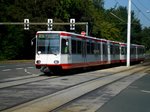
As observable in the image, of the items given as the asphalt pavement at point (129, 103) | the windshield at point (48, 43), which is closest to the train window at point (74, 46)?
the windshield at point (48, 43)

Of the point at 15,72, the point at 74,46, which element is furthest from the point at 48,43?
the point at 15,72

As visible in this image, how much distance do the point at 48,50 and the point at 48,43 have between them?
17.5 inches

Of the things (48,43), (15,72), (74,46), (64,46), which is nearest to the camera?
(48,43)

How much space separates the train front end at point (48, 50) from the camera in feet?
101

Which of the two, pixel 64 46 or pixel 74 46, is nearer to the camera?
pixel 64 46

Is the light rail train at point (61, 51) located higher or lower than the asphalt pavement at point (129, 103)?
higher

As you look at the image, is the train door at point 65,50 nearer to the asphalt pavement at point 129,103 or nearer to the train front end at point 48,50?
the train front end at point 48,50

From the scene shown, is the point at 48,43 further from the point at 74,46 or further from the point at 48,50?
the point at 74,46

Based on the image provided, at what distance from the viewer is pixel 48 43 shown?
3108 centimetres

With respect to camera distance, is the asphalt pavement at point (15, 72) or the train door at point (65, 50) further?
the train door at point (65, 50)

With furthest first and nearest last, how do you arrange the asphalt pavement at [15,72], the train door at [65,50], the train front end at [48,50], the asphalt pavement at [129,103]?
the train door at [65,50] < the train front end at [48,50] < the asphalt pavement at [15,72] < the asphalt pavement at [129,103]

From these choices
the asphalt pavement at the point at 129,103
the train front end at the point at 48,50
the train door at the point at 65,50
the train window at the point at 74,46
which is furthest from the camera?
the train window at the point at 74,46

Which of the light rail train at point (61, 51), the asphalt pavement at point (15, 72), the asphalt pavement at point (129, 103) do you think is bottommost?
the asphalt pavement at point (129, 103)

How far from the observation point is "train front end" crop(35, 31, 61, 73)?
3081cm
